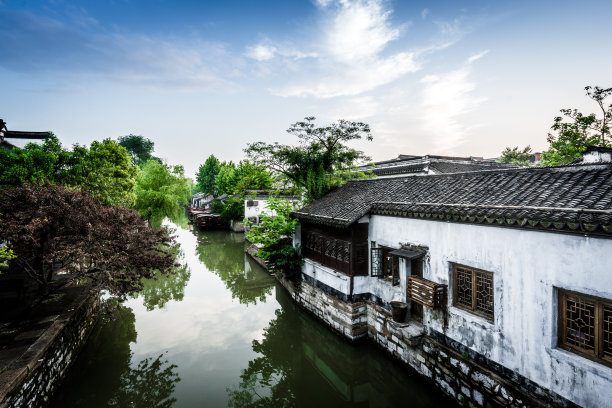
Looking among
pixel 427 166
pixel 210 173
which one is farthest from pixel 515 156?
pixel 210 173

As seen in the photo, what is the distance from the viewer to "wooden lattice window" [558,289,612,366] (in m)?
4.24

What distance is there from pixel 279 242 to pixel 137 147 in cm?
5935

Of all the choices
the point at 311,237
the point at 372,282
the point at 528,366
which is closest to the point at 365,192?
the point at 311,237

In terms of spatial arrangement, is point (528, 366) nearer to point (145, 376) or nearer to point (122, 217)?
point (145, 376)

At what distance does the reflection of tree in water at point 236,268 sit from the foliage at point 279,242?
2304mm

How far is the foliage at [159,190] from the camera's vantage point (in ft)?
82.2

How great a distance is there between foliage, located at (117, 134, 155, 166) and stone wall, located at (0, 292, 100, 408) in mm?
58004

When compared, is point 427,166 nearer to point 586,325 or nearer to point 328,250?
point 328,250

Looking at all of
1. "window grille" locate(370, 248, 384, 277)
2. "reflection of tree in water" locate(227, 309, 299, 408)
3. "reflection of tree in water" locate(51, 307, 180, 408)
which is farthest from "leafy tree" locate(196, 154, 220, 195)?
"window grille" locate(370, 248, 384, 277)

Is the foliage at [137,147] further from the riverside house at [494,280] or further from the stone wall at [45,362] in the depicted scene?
the riverside house at [494,280]

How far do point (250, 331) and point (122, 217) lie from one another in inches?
228

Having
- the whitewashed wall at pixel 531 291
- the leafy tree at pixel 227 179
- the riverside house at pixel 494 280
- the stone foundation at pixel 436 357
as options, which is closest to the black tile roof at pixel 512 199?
the riverside house at pixel 494 280

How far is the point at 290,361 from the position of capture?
859 cm

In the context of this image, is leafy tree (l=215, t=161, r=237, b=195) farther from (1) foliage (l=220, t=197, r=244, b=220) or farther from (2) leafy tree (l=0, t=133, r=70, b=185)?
(2) leafy tree (l=0, t=133, r=70, b=185)
